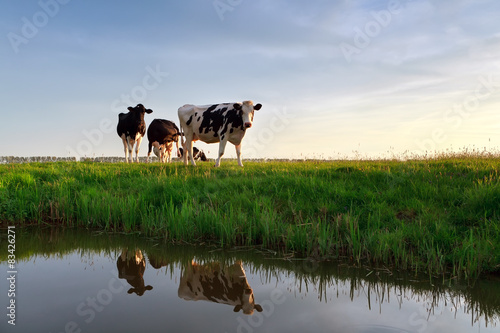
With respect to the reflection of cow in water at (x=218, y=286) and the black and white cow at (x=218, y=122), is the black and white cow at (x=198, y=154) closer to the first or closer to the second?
the black and white cow at (x=218, y=122)

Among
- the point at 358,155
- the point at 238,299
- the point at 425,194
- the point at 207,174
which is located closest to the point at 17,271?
the point at 238,299

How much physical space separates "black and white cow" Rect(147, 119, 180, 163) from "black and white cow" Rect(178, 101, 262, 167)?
6.68m

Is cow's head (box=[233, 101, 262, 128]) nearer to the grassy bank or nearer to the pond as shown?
the grassy bank

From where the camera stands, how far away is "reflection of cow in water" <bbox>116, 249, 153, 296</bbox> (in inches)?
157

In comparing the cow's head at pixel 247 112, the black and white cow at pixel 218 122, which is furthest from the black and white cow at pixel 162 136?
the cow's head at pixel 247 112

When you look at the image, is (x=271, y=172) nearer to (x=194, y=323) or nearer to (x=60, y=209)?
(x=60, y=209)

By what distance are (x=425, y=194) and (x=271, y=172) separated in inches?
160

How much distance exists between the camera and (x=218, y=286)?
157 inches

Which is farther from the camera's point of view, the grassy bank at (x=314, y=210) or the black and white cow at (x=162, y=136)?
the black and white cow at (x=162, y=136)

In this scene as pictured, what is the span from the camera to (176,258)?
5.17 meters

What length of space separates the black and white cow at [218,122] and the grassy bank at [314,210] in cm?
339

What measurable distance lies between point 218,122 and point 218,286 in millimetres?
10379

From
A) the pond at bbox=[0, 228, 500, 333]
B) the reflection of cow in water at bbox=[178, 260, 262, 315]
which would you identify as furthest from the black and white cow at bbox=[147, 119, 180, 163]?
the reflection of cow in water at bbox=[178, 260, 262, 315]

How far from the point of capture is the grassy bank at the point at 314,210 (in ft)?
17.5
